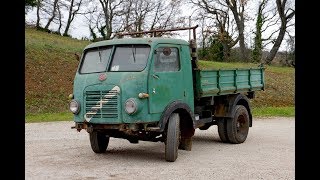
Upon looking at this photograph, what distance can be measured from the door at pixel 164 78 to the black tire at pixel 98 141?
5.83 ft

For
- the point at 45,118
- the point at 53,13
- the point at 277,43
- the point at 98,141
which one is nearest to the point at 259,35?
the point at 277,43

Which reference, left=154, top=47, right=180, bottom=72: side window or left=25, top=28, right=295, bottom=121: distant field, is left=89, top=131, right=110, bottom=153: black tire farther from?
left=25, top=28, right=295, bottom=121: distant field

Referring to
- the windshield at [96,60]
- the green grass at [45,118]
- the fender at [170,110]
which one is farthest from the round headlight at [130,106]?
the green grass at [45,118]

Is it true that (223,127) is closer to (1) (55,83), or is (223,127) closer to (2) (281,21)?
(1) (55,83)

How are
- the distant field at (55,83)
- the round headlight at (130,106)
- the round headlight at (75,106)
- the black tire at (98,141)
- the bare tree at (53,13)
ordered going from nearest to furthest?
the round headlight at (130,106), the round headlight at (75,106), the black tire at (98,141), the distant field at (55,83), the bare tree at (53,13)

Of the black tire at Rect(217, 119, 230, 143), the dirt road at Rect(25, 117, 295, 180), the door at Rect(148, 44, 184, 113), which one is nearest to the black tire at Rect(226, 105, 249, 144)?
the black tire at Rect(217, 119, 230, 143)

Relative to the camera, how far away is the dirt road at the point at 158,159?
24.4ft

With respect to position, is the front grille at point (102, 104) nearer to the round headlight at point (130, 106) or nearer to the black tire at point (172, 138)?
the round headlight at point (130, 106)

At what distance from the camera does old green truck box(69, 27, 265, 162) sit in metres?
8.16

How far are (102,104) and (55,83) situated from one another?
58.1ft

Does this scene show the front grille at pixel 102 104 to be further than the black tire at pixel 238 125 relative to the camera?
No

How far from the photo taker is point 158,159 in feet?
29.7

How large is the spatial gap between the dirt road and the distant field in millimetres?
8250
